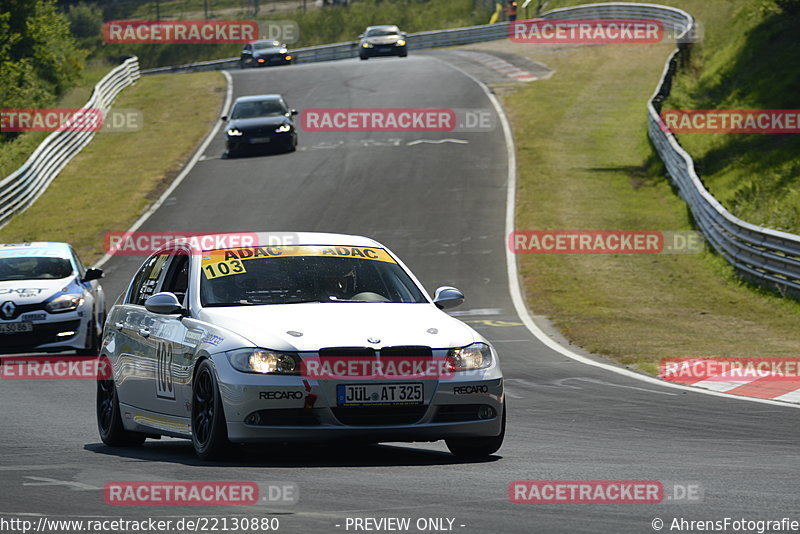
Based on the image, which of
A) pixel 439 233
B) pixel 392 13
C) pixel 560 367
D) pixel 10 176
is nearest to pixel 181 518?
pixel 560 367

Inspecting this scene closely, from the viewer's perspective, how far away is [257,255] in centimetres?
935

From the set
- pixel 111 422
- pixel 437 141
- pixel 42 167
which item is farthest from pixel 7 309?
pixel 437 141

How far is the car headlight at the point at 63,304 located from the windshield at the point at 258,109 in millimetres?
21519

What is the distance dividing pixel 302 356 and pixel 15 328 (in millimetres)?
9886

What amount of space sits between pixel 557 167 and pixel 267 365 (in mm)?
29538

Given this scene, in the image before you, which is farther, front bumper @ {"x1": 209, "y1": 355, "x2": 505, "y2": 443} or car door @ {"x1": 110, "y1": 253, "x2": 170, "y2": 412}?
car door @ {"x1": 110, "y1": 253, "x2": 170, "y2": 412}

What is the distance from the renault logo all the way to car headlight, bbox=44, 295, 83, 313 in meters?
0.40

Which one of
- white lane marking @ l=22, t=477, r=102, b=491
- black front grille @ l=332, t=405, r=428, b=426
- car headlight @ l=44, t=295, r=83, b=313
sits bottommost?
car headlight @ l=44, t=295, r=83, b=313

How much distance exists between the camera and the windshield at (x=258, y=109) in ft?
126

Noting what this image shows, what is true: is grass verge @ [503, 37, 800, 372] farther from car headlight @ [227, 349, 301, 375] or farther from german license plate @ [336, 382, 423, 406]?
car headlight @ [227, 349, 301, 375]

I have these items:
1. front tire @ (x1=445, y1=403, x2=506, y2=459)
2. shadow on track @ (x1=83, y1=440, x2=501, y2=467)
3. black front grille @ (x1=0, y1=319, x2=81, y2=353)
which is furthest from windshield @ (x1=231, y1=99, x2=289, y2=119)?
front tire @ (x1=445, y1=403, x2=506, y2=459)

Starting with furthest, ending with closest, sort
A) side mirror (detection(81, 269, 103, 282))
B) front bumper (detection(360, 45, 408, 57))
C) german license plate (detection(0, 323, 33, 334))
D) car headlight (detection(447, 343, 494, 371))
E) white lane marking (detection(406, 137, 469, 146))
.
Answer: front bumper (detection(360, 45, 408, 57))
white lane marking (detection(406, 137, 469, 146))
side mirror (detection(81, 269, 103, 282))
german license plate (detection(0, 323, 33, 334))
car headlight (detection(447, 343, 494, 371))

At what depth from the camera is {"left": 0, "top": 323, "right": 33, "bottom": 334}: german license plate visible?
16891 millimetres

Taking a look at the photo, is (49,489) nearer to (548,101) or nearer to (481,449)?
(481,449)
